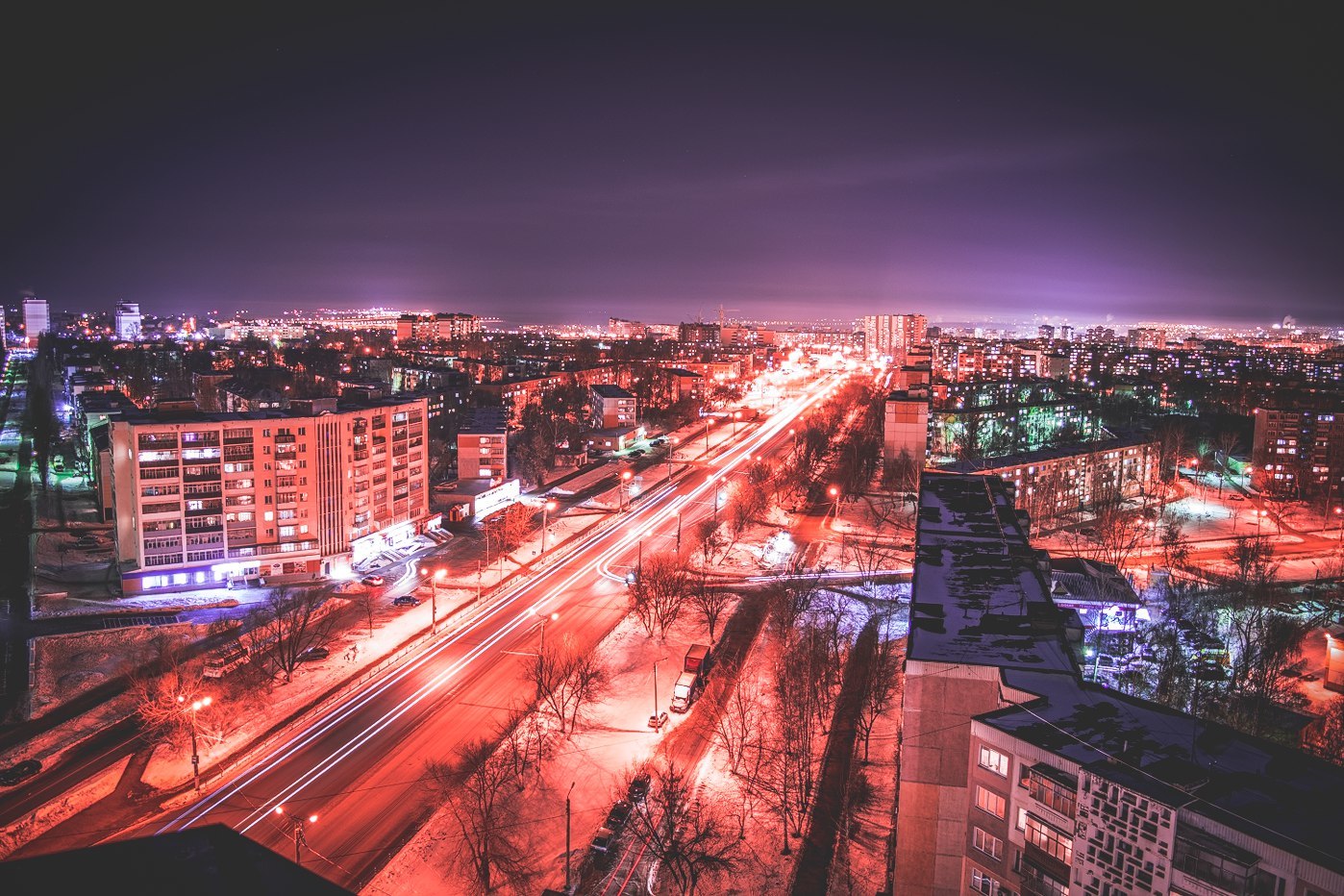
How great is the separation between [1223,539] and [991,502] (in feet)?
53.3

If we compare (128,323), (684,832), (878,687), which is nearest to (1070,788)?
(684,832)

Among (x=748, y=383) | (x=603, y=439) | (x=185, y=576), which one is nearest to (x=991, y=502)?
(x=185, y=576)

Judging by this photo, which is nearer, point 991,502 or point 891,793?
point 891,793

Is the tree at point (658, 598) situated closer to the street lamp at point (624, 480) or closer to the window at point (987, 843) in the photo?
the street lamp at point (624, 480)

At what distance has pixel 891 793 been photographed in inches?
543

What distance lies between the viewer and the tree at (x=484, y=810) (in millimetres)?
11562

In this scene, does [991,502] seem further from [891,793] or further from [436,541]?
[436,541]

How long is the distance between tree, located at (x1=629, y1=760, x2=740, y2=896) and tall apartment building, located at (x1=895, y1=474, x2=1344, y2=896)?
2.82 metres

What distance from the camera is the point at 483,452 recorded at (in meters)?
33.8

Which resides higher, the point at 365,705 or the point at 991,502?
the point at 991,502

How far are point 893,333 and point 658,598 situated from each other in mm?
125091

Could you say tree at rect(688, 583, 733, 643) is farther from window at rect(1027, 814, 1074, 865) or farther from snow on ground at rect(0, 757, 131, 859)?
snow on ground at rect(0, 757, 131, 859)

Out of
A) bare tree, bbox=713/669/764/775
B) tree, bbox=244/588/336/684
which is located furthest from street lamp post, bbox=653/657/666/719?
tree, bbox=244/588/336/684

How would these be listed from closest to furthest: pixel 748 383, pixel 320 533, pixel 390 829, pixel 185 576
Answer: pixel 390 829 < pixel 185 576 < pixel 320 533 < pixel 748 383
